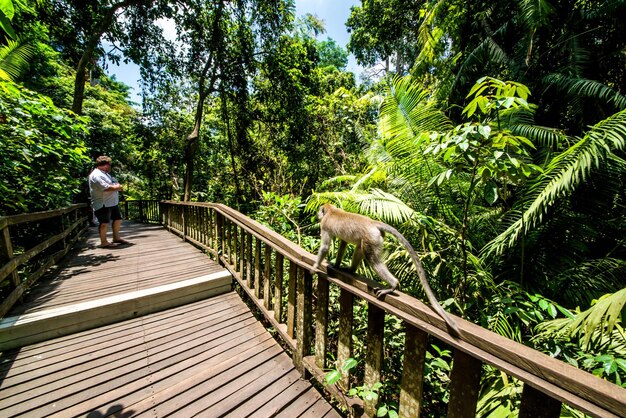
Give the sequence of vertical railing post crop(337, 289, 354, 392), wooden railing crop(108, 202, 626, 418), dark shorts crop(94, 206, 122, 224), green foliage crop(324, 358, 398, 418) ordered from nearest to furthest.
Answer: wooden railing crop(108, 202, 626, 418), green foliage crop(324, 358, 398, 418), vertical railing post crop(337, 289, 354, 392), dark shorts crop(94, 206, 122, 224)

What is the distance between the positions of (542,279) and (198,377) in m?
4.13

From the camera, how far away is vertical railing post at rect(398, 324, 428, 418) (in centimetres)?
133

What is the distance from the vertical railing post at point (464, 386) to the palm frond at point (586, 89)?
231 inches

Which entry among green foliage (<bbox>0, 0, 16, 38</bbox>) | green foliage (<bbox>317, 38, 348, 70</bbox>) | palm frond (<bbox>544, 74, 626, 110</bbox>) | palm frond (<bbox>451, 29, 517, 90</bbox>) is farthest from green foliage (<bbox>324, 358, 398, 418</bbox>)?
green foliage (<bbox>317, 38, 348, 70</bbox>)

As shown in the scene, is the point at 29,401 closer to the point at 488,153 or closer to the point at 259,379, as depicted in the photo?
the point at 259,379

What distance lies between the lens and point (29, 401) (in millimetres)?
1922

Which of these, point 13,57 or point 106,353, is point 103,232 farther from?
point 13,57

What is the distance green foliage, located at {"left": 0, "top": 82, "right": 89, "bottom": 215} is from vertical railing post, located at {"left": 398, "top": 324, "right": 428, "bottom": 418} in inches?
161

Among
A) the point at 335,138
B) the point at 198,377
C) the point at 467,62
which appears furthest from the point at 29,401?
the point at 467,62

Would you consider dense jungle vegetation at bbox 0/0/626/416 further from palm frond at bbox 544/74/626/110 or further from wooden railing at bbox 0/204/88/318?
wooden railing at bbox 0/204/88/318

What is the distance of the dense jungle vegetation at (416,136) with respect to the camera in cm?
233

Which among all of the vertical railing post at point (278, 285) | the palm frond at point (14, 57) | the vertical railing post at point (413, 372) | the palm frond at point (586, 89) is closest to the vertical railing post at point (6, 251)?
the vertical railing post at point (278, 285)

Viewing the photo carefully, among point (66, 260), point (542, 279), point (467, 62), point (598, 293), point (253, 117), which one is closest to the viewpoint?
point (598, 293)

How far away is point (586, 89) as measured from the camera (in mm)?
4602
